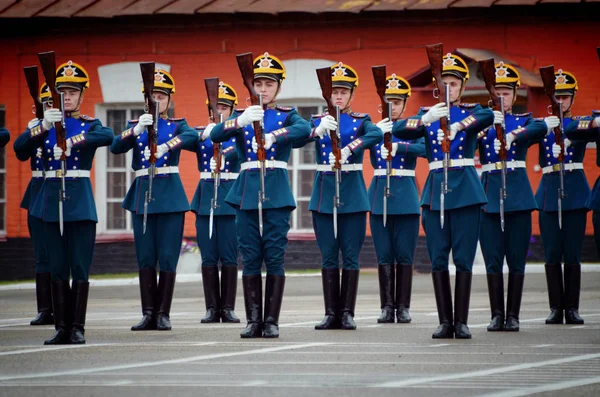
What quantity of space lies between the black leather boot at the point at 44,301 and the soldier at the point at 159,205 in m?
1.14

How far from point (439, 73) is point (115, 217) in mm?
12620

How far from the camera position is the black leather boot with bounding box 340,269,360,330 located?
11.5 meters

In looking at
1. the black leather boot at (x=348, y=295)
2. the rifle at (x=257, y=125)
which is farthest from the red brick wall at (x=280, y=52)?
the rifle at (x=257, y=125)

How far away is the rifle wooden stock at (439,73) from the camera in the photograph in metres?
10.5

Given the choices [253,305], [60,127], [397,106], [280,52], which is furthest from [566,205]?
[280,52]

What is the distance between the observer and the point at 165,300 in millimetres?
11859

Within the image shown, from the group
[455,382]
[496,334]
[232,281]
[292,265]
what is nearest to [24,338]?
[232,281]

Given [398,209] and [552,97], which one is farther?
[398,209]

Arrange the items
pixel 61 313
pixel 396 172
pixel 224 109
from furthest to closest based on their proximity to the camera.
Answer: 1. pixel 224 109
2. pixel 396 172
3. pixel 61 313

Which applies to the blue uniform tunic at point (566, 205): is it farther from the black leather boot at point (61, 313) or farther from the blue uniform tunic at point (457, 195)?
the black leather boot at point (61, 313)

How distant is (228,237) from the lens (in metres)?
13.1

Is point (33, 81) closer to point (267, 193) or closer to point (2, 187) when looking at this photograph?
point (267, 193)

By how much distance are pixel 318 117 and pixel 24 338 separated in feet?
10.1

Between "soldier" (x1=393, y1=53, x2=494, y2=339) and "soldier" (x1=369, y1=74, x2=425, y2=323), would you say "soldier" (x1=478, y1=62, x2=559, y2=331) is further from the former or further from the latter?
"soldier" (x1=369, y1=74, x2=425, y2=323)
